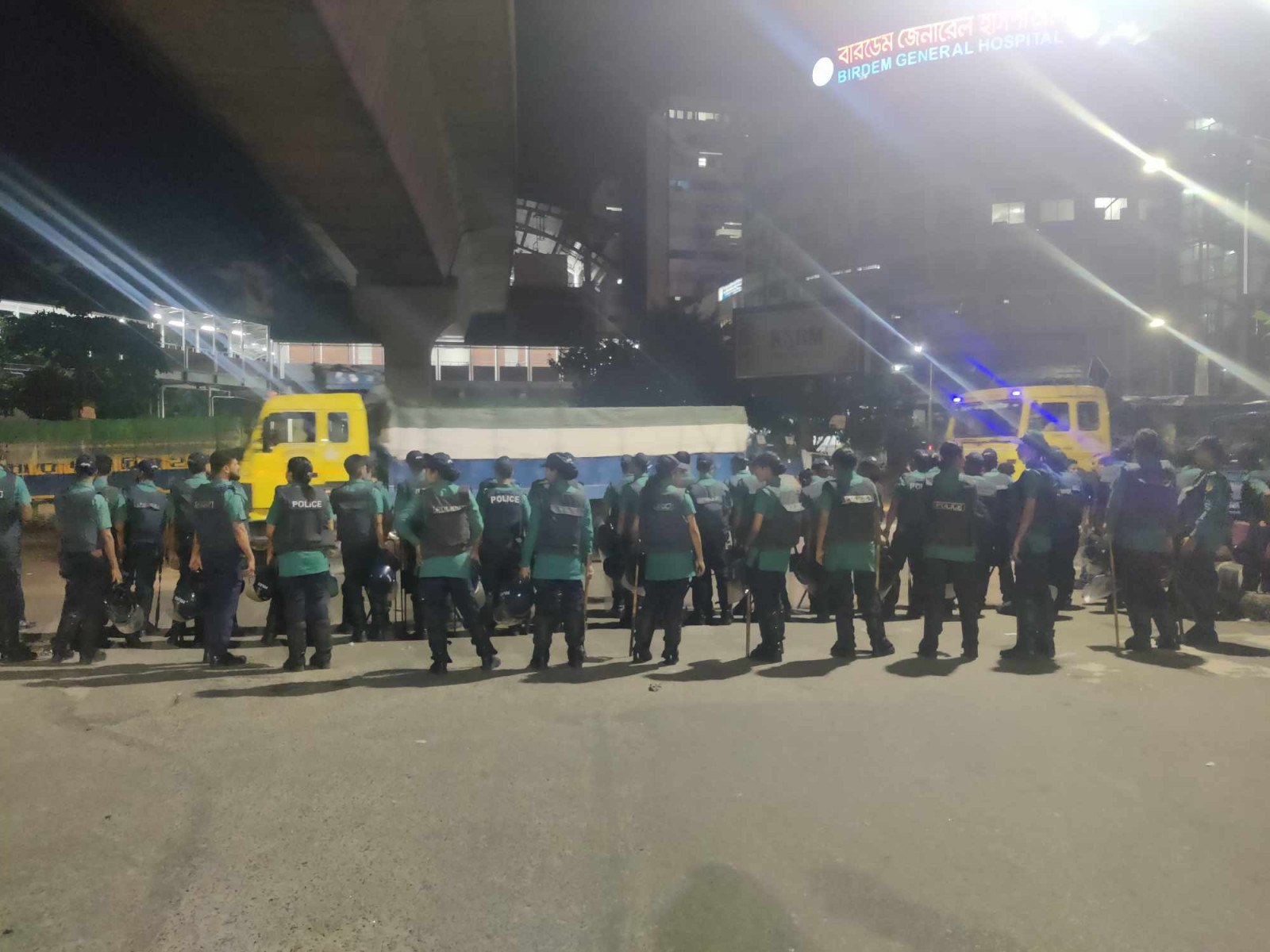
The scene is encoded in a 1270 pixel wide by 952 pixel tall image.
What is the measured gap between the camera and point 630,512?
7.60m

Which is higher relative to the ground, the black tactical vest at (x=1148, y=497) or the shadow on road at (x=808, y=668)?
the black tactical vest at (x=1148, y=497)

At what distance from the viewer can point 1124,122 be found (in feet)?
179

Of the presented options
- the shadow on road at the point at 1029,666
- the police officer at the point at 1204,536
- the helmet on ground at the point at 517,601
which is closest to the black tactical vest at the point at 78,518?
the helmet on ground at the point at 517,601

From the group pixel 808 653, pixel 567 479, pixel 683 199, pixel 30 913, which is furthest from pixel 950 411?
pixel 683 199

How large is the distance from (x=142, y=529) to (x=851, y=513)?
6.10 metres

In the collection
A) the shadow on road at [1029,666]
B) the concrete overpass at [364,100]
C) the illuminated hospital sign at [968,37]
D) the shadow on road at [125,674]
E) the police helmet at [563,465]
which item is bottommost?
the shadow on road at [1029,666]

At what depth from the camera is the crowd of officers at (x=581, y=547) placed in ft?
22.6

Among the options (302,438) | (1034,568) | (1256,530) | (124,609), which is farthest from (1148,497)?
(302,438)

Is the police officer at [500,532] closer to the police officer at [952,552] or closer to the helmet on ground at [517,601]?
the helmet on ground at [517,601]

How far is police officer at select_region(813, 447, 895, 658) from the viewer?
24.3 feet

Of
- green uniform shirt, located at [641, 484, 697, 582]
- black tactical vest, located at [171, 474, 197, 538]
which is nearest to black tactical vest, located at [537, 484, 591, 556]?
green uniform shirt, located at [641, 484, 697, 582]

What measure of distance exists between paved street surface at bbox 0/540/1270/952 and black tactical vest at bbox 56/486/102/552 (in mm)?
1011

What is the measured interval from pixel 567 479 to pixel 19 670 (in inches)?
175

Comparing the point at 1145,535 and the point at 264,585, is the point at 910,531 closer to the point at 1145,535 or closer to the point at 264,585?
the point at 1145,535
